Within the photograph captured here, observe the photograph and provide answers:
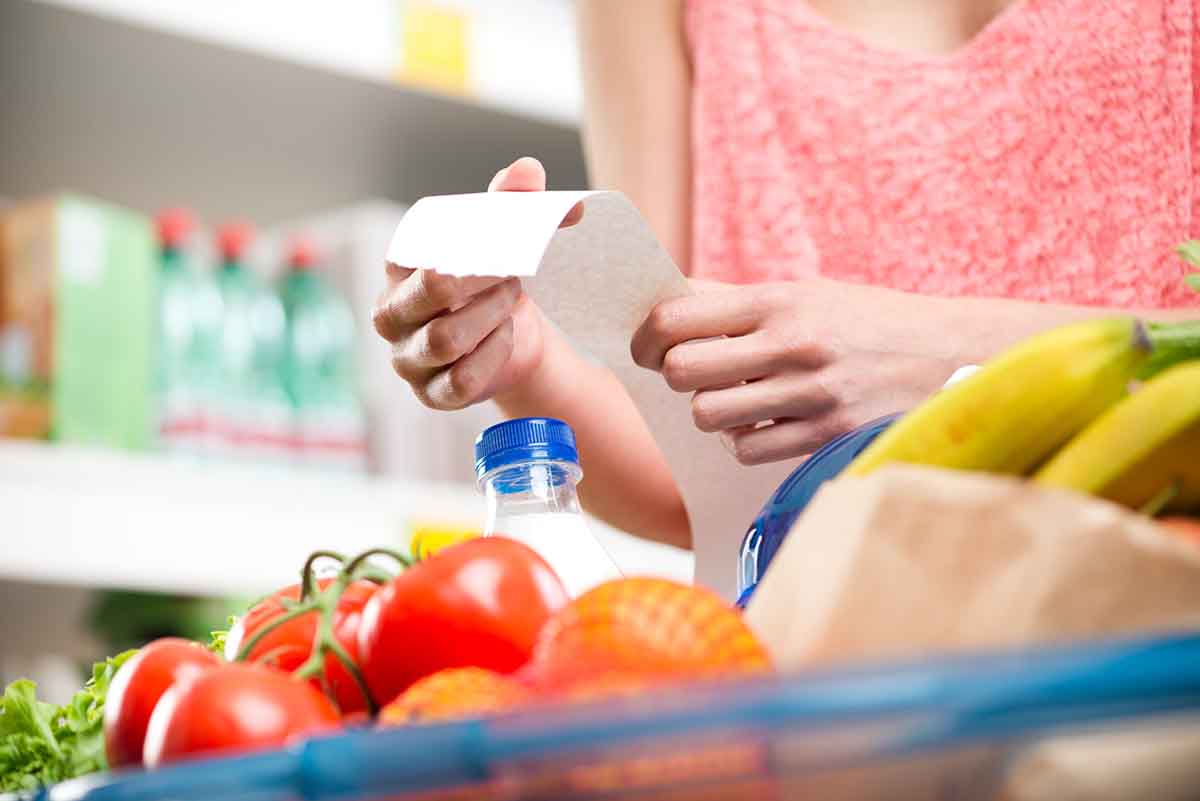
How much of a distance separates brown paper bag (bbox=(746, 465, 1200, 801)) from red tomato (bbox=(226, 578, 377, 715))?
0.49 feet

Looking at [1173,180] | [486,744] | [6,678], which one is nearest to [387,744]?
[486,744]

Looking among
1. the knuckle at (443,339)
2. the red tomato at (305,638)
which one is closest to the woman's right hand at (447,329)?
the knuckle at (443,339)

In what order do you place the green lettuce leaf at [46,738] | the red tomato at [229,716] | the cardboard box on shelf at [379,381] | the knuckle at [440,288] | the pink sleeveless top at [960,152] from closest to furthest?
1. the red tomato at [229,716]
2. the green lettuce leaf at [46,738]
3. the knuckle at [440,288]
4. the pink sleeveless top at [960,152]
5. the cardboard box on shelf at [379,381]

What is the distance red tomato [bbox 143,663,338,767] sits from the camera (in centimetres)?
34

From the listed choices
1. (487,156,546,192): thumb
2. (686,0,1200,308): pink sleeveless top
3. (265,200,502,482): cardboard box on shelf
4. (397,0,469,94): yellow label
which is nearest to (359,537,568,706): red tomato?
(487,156,546,192): thumb

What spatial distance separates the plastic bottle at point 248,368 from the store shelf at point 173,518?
0.05 meters

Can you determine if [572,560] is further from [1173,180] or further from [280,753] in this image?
[1173,180]

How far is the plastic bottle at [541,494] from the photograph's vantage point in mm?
520

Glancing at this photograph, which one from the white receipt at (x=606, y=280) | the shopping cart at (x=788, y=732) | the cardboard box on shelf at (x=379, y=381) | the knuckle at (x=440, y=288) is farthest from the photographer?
the cardboard box on shelf at (x=379, y=381)

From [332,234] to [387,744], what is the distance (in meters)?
2.07

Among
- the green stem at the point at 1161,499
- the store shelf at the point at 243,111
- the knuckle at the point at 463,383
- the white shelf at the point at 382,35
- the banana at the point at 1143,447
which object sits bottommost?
the green stem at the point at 1161,499


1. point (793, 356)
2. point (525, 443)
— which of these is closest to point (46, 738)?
point (525, 443)

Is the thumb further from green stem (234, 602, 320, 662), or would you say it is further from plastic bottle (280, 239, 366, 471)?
plastic bottle (280, 239, 366, 471)

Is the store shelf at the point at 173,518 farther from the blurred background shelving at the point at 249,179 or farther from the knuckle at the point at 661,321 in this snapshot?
the knuckle at the point at 661,321
